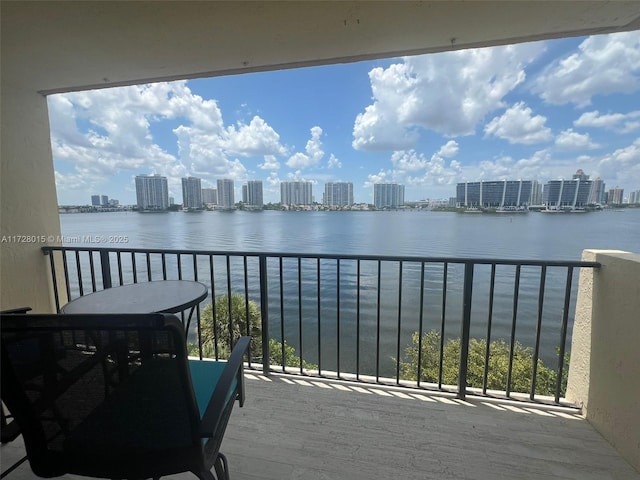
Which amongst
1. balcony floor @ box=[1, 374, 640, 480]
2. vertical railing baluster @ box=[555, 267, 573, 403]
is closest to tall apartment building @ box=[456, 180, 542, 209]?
vertical railing baluster @ box=[555, 267, 573, 403]

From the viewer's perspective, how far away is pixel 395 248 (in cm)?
1783

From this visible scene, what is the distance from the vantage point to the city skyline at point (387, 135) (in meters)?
10.6

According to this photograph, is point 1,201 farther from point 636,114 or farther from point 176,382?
point 636,114

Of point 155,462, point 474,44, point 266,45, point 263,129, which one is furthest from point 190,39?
point 263,129

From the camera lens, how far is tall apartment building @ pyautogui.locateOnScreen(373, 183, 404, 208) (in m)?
16.2

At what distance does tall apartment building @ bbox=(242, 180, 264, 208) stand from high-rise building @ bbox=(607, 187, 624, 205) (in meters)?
14.2

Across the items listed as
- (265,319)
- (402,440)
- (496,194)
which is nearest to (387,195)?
(496,194)

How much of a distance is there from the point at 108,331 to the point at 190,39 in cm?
203

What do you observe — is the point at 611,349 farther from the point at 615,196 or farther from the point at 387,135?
the point at 387,135

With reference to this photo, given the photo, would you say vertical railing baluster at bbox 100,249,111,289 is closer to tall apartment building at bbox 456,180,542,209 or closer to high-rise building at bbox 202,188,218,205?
high-rise building at bbox 202,188,218,205

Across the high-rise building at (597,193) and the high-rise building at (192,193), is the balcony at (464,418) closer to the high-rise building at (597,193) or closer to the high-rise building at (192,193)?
the high-rise building at (192,193)

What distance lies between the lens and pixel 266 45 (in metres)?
2.01

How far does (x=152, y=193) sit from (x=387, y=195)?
13.2m

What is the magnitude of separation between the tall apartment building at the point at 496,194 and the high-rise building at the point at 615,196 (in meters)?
2.71
